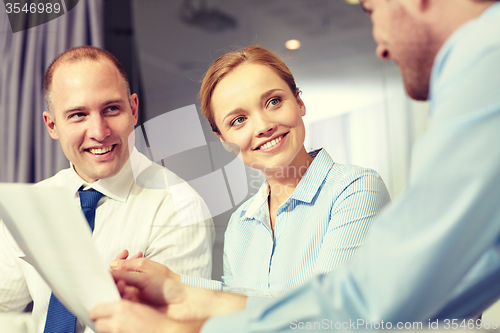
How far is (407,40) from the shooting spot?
0.48 meters

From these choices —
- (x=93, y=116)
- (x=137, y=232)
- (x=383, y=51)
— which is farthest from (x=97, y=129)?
(x=383, y=51)

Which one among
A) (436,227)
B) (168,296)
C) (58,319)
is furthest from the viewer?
(58,319)

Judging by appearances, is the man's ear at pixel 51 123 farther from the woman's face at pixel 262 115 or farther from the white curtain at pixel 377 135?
the white curtain at pixel 377 135

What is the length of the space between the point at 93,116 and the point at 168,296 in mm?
772

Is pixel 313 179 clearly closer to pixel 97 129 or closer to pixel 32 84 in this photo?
pixel 97 129

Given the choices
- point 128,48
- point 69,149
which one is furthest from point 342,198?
point 128,48

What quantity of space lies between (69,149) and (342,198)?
94 centimetres

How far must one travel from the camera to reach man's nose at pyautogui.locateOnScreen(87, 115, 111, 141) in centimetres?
121

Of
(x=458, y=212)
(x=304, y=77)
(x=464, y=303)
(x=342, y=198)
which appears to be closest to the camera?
(x=458, y=212)

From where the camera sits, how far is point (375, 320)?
32cm

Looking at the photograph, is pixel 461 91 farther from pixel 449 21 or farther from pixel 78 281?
pixel 78 281

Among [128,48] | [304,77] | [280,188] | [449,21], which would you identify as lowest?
[280,188]

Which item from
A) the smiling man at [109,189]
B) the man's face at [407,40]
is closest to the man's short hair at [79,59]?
the smiling man at [109,189]

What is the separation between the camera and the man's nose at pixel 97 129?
1.21 meters
